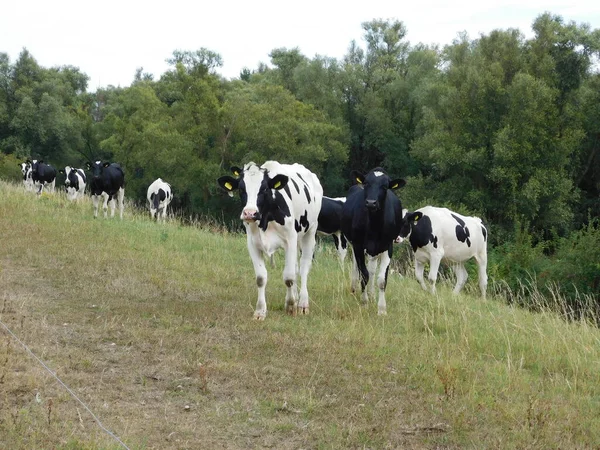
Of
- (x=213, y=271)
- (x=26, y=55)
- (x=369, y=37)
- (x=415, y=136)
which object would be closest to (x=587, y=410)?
(x=213, y=271)

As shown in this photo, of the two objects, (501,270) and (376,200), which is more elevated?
(376,200)

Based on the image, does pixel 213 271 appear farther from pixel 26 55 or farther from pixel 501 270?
pixel 26 55

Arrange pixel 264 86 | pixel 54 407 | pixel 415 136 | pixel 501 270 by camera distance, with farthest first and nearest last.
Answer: pixel 264 86, pixel 415 136, pixel 501 270, pixel 54 407

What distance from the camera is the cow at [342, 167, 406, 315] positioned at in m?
10.8

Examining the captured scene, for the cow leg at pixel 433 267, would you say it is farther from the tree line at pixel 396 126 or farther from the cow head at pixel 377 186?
the tree line at pixel 396 126

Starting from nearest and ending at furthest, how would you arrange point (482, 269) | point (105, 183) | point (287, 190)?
point (287, 190) → point (482, 269) → point (105, 183)

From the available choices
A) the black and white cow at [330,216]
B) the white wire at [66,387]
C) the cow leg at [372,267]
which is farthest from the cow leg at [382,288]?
the black and white cow at [330,216]

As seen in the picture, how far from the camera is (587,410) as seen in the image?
21.1 ft

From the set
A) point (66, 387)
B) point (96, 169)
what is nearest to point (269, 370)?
point (66, 387)

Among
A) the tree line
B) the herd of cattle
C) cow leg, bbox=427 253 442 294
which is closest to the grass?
the herd of cattle

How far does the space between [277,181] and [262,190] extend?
0.27 meters

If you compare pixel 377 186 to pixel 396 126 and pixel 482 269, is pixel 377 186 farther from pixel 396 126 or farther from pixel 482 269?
pixel 396 126

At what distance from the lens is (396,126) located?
52938 mm

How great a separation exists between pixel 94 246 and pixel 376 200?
23.5ft
